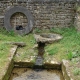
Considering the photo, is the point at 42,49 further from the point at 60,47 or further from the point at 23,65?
the point at 23,65

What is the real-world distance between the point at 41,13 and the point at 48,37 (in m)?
1.29

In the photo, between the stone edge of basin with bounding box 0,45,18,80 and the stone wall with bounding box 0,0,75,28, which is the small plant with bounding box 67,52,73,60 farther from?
the stone wall with bounding box 0,0,75,28

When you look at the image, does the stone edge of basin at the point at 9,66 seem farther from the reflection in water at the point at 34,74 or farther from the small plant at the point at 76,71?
the small plant at the point at 76,71

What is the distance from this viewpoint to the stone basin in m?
8.13

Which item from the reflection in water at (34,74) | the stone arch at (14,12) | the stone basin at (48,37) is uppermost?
the stone arch at (14,12)

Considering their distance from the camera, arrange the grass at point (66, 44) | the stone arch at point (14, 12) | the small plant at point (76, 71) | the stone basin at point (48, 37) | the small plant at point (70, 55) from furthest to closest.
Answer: the stone arch at point (14, 12), the stone basin at point (48, 37), the grass at point (66, 44), the small plant at point (70, 55), the small plant at point (76, 71)

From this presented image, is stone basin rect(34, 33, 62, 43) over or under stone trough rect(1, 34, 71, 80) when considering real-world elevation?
over

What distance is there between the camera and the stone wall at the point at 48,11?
9.51 m

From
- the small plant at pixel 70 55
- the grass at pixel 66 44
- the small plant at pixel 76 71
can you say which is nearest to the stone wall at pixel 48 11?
the grass at pixel 66 44

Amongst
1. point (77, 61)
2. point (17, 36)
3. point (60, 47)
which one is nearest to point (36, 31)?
point (17, 36)

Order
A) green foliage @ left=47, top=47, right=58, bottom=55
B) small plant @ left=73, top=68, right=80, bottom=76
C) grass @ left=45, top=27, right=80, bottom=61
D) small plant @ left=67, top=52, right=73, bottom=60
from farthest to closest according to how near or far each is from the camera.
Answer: green foliage @ left=47, top=47, right=58, bottom=55 < grass @ left=45, top=27, right=80, bottom=61 < small plant @ left=67, top=52, right=73, bottom=60 < small plant @ left=73, top=68, right=80, bottom=76

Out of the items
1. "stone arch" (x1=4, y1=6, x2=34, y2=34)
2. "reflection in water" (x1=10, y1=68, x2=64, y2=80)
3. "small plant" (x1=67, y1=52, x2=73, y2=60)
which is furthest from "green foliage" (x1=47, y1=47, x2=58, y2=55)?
"stone arch" (x1=4, y1=6, x2=34, y2=34)

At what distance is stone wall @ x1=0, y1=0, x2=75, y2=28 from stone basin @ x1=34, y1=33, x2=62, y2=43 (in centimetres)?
84

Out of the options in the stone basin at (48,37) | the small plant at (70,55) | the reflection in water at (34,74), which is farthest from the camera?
the stone basin at (48,37)
